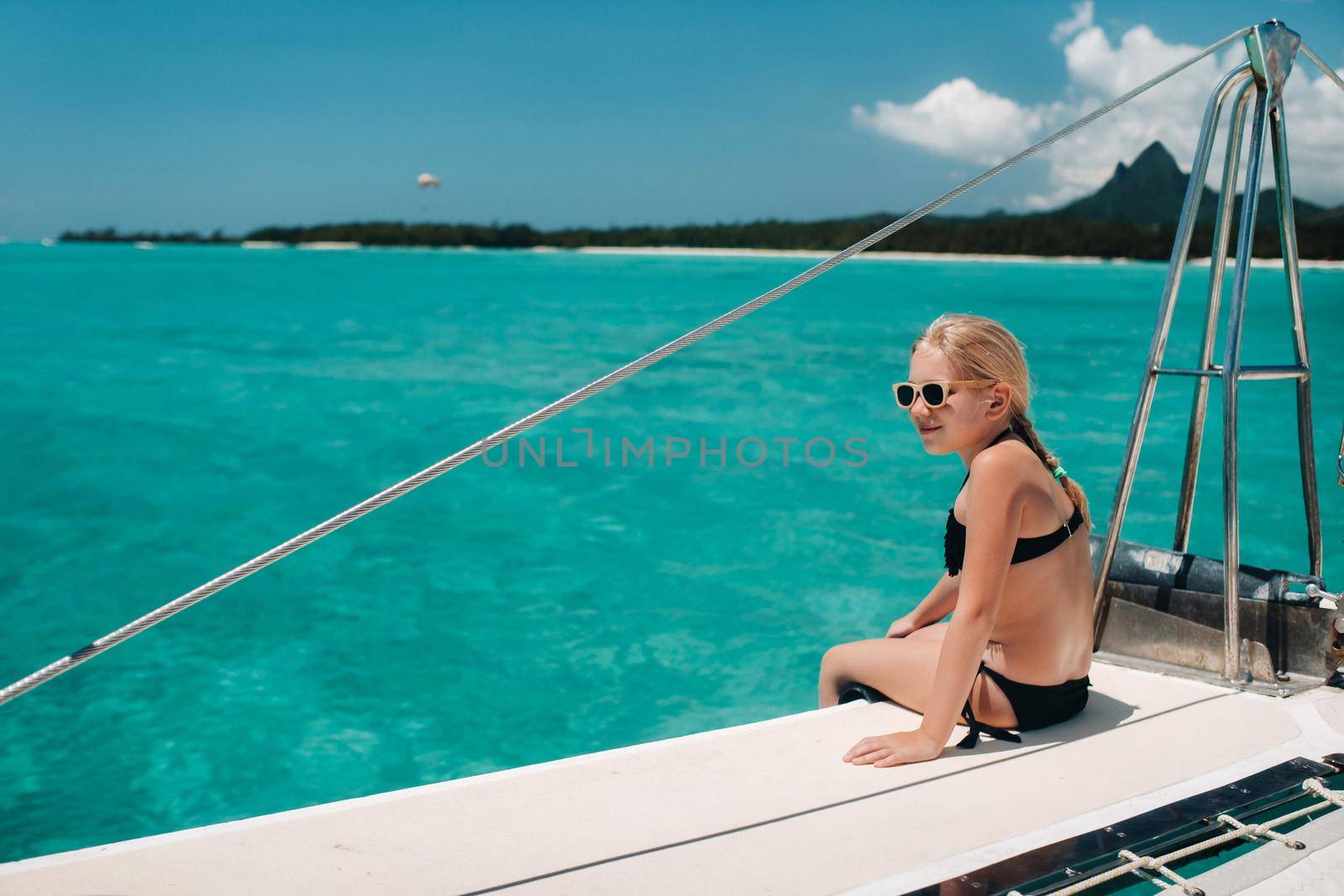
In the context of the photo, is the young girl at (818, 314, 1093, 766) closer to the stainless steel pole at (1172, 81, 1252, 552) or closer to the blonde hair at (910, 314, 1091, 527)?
the blonde hair at (910, 314, 1091, 527)

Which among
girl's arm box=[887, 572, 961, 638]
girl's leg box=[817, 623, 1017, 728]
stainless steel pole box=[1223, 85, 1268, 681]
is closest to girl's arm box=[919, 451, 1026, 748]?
girl's leg box=[817, 623, 1017, 728]

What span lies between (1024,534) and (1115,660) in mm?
799

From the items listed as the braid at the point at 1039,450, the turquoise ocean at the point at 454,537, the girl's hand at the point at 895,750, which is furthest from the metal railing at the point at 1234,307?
the turquoise ocean at the point at 454,537

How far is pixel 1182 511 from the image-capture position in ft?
8.69

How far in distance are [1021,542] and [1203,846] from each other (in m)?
0.59

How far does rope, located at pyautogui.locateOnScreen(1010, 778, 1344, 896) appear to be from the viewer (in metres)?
1.48

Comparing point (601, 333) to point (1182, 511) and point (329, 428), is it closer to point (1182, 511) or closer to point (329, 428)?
point (329, 428)

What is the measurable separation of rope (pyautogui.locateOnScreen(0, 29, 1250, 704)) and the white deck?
1.04 feet

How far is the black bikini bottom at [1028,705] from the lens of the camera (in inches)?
77.3

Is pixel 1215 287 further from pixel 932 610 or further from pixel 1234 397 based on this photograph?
pixel 932 610

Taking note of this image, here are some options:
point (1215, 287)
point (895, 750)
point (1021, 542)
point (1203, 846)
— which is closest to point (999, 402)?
point (1021, 542)

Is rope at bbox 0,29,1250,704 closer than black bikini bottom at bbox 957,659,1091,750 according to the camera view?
Yes

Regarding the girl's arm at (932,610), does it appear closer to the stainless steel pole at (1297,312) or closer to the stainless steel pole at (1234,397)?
the stainless steel pole at (1234,397)

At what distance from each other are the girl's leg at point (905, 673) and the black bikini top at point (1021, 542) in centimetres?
18
